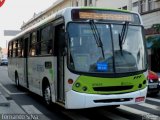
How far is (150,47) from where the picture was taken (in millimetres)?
30125

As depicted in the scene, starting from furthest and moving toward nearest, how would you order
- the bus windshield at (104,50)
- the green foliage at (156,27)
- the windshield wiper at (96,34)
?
1. the green foliage at (156,27)
2. the windshield wiper at (96,34)
3. the bus windshield at (104,50)

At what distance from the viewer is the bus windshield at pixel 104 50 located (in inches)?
391

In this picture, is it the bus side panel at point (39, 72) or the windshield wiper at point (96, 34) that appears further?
the bus side panel at point (39, 72)

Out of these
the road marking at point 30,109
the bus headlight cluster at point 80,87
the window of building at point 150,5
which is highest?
the window of building at point 150,5

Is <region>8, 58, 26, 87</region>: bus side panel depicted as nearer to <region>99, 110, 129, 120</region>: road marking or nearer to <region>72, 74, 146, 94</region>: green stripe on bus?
<region>99, 110, 129, 120</region>: road marking

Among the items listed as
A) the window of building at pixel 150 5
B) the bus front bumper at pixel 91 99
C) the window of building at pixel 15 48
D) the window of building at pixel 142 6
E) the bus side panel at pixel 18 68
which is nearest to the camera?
the bus front bumper at pixel 91 99

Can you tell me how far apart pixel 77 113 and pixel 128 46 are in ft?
8.05

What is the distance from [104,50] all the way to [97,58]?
285 mm

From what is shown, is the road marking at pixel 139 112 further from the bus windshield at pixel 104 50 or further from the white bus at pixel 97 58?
the bus windshield at pixel 104 50

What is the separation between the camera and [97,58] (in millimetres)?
9992

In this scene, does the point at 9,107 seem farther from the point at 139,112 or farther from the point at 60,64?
the point at 139,112

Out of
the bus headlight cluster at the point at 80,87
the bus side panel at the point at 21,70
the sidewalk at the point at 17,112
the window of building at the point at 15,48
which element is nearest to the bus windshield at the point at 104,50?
the bus headlight cluster at the point at 80,87

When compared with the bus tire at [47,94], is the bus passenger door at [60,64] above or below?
above

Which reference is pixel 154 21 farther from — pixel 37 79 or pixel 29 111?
pixel 29 111
